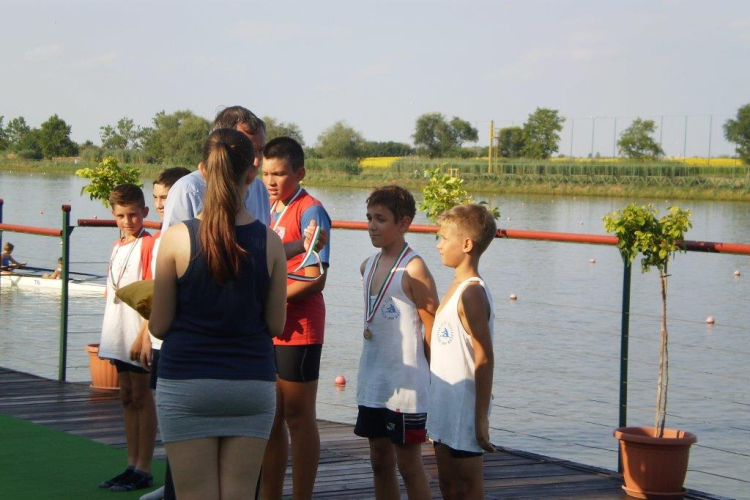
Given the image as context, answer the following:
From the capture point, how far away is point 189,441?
2.95 metres

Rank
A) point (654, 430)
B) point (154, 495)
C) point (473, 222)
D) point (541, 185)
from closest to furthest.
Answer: point (473, 222), point (154, 495), point (654, 430), point (541, 185)

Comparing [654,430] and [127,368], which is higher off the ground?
[127,368]

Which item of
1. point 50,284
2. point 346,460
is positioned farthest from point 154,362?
point 50,284

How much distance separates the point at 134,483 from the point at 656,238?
2.74 m

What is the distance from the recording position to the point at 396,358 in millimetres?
3973

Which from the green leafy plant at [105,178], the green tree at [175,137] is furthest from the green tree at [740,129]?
the green leafy plant at [105,178]

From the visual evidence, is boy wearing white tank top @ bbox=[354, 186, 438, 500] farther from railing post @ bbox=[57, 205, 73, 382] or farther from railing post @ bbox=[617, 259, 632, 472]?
railing post @ bbox=[57, 205, 73, 382]

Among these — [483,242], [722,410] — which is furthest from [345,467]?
[722,410]

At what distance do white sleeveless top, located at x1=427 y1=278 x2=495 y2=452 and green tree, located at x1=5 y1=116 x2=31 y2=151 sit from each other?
128113 mm

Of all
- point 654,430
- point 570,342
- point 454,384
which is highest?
point 454,384

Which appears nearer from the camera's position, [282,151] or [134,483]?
[282,151]

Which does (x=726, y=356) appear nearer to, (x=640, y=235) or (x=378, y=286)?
(x=640, y=235)

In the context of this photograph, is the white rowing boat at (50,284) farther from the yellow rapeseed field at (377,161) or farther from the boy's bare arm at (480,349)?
the yellow rapeseed field at (377,161)

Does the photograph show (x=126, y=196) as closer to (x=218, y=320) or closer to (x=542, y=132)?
(x=218, y=320)
